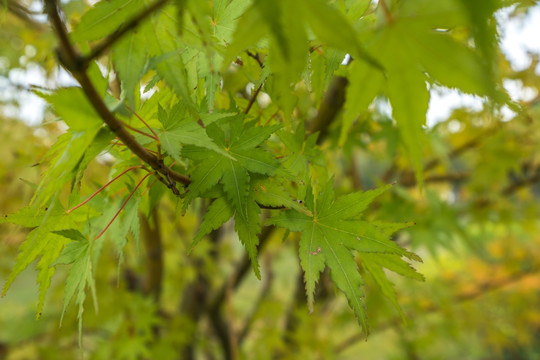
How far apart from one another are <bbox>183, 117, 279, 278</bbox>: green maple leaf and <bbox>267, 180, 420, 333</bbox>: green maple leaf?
0.05 metres

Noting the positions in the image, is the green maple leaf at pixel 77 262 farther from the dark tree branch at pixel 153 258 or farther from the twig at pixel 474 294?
the twig at pixel 474 294

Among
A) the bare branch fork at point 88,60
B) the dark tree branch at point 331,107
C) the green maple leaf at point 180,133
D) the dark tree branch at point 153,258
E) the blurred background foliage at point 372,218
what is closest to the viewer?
the bare branch fork at point 88,60

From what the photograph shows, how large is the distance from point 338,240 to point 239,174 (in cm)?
16

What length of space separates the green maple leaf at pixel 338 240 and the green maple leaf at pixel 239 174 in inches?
1.8

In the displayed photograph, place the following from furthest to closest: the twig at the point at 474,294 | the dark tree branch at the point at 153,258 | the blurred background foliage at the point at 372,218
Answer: the twig at the point at 474,294, the dark tree branch at the point at 153,258, the blurred background foliage at the point at 372,218

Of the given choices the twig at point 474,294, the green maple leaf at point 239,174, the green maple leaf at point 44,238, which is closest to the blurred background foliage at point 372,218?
the twig at point 474,294

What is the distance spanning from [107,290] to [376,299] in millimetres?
1304

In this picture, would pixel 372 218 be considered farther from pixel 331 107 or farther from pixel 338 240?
pixel 338 240

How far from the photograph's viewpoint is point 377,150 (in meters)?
2.23

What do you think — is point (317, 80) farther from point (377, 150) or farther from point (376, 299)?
point (377, 150)

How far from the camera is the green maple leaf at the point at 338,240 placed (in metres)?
0.43

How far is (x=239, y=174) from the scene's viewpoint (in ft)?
1.43

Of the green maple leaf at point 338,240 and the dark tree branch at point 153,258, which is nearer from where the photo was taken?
the green maple leaf at point 338,240

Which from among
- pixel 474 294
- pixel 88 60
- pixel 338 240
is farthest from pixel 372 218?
pixel 474 294
